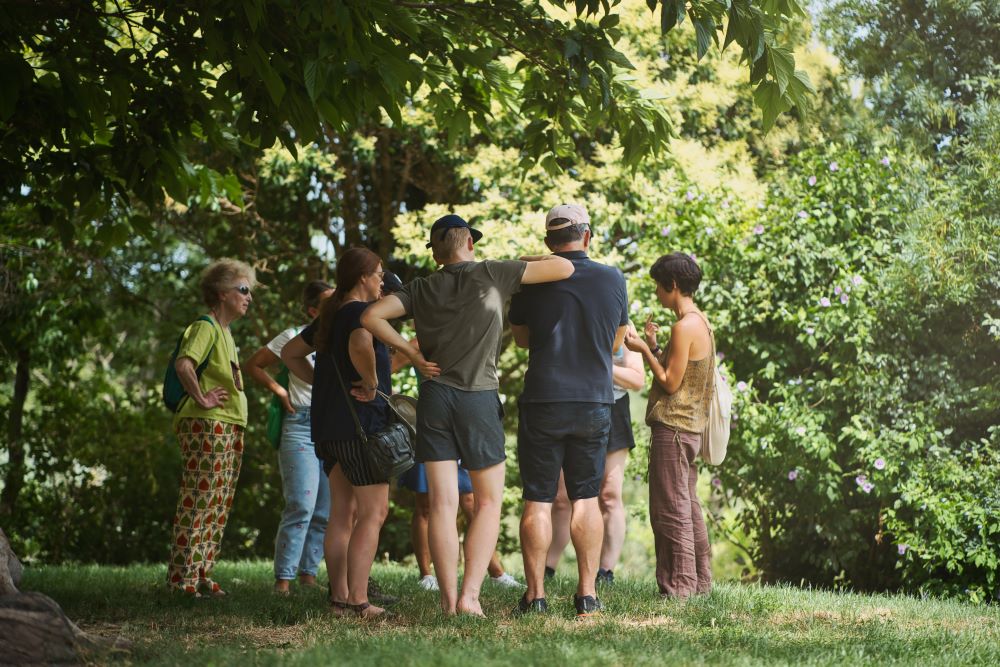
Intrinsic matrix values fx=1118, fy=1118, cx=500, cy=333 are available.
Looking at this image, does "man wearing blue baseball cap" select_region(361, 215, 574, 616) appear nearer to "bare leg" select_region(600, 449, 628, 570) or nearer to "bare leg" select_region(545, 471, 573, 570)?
"bare leg" select_region(600, 449, 628, 570)

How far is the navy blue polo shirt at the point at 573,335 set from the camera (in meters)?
5.86

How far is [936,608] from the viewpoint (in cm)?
697

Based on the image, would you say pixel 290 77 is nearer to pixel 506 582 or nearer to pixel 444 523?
pixel 444 523

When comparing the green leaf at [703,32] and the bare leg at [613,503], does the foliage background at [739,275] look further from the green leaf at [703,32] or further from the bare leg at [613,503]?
the bare leg at [613,503]

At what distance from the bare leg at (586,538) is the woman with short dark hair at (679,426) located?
2.86 feet

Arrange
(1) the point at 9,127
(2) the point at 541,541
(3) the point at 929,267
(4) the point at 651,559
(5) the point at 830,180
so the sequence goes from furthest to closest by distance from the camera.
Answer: (4) the point at 651,559 < (5) the point at 830,180 < (3) the point at 929,267 < (1) the point at 9,127 < (2) the point at 541,541

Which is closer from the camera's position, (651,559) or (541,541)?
(541,541)

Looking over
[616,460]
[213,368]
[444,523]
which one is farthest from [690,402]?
[213,368]

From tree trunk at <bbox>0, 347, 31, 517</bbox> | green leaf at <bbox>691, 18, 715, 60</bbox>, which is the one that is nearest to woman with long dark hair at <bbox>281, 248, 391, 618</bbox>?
green leaf at <bbox>691, 18, 715, 60</bbox>

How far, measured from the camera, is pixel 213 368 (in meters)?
6.91

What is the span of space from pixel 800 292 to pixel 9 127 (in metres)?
6.28

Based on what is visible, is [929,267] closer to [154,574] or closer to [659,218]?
[659,218]

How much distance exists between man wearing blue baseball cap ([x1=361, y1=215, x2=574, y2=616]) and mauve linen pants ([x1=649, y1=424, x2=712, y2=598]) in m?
1.37

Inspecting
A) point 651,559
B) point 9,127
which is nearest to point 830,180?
point 9,127
